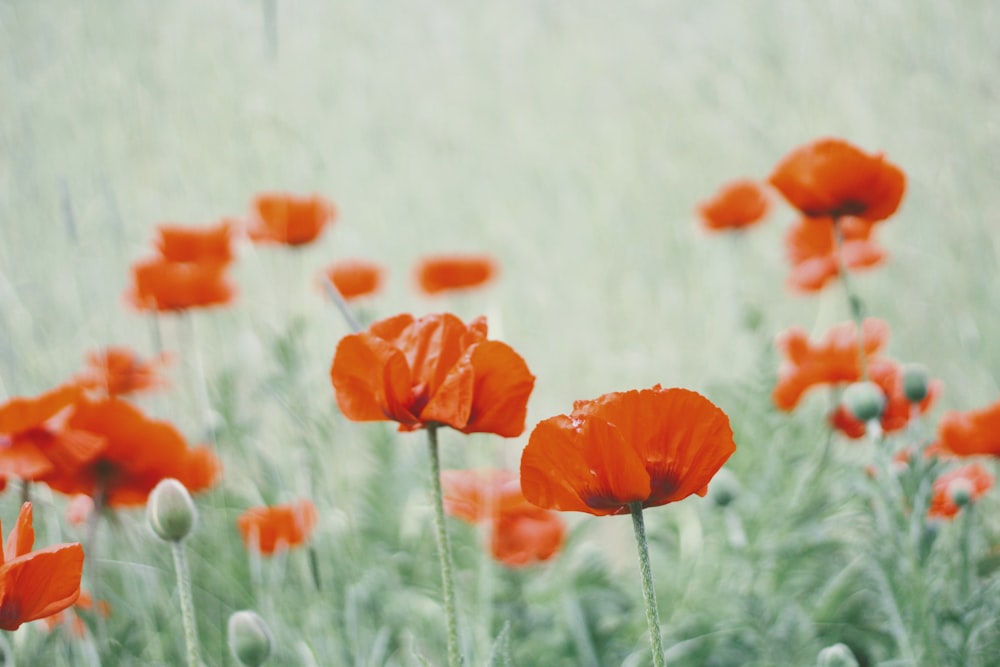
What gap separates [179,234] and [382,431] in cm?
35

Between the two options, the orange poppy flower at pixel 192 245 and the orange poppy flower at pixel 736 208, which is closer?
the orange poppy flower at pixel 192 245

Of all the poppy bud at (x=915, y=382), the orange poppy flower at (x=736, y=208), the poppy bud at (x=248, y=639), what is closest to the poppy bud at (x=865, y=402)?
the poppy bud at (x=915, y=382)

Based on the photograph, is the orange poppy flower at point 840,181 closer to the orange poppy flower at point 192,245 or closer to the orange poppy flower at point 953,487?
the orange poppy flower at point 953,487

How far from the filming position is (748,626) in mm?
735

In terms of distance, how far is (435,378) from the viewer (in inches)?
18.0

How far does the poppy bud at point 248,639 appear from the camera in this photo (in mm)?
459

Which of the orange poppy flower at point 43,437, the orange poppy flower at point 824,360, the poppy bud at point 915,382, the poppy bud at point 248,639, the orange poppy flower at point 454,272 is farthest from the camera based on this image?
the orange poppy flower at point 454,272

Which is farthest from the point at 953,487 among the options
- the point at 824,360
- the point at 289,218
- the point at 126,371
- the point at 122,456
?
the point at 126,371

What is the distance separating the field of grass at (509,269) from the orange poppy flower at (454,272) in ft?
0.22

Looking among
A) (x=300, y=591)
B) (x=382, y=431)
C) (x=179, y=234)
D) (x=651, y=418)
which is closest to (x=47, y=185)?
(x=179, y=234)

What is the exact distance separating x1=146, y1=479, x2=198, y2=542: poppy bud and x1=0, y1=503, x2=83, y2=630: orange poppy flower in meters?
0.07

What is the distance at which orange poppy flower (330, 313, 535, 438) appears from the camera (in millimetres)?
432

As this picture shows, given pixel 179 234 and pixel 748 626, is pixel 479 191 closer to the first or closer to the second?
pixel 179 234

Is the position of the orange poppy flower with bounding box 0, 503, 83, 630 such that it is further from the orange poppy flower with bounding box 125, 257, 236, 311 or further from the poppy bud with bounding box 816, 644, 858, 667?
the orange poppy flower with bounding box 125, 257, 236, 311
